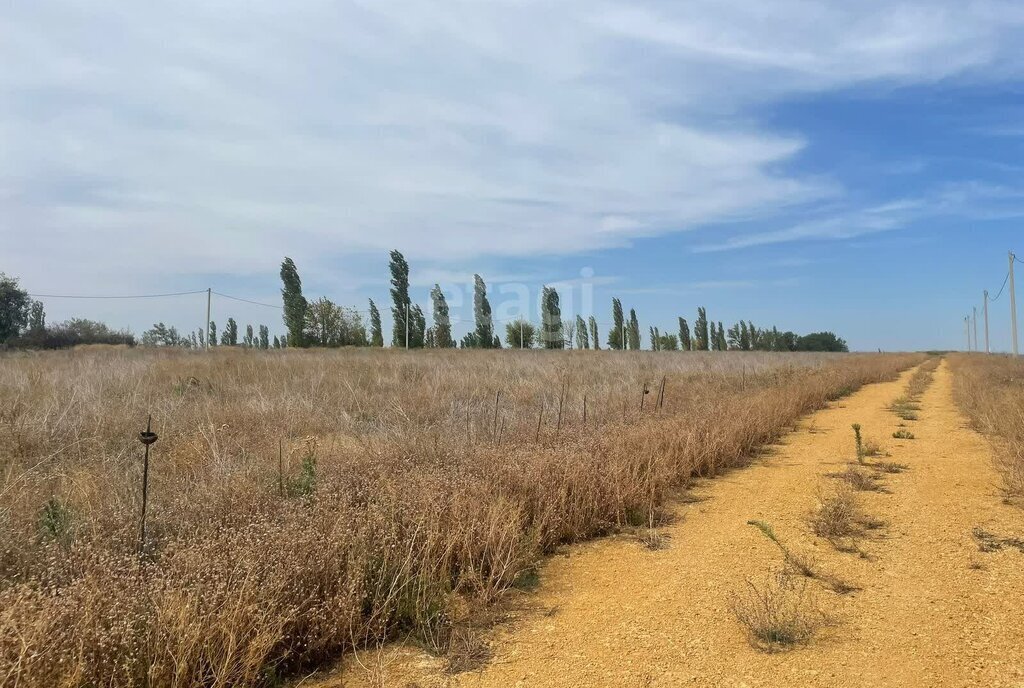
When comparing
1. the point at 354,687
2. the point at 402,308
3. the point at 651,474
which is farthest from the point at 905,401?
the point at 402,308

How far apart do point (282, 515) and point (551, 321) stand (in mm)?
54643

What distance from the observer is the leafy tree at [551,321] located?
58.1m

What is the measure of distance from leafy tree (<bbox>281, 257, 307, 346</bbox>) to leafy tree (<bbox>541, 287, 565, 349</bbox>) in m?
21.6

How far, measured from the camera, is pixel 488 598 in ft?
12.3

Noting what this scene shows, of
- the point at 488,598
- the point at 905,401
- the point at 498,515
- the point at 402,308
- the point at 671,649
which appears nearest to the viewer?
the point at 671,649

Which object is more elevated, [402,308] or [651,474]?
[402,308]

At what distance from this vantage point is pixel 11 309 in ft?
139

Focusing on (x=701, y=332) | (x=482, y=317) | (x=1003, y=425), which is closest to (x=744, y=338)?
(x=701, y=332)

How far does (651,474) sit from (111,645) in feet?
15.5

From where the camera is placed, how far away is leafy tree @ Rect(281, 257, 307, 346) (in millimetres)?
48094

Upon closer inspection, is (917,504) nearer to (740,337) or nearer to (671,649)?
(671,649)

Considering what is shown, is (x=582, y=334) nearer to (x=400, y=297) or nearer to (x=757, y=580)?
(x=400, y=297)

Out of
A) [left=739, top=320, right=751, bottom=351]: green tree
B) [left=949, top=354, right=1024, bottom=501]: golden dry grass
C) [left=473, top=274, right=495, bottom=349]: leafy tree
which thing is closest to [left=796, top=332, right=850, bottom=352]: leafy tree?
[left=739, top=320, right=751, bottom=351]: green tree

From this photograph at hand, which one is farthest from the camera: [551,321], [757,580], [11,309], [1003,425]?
[551,321]
